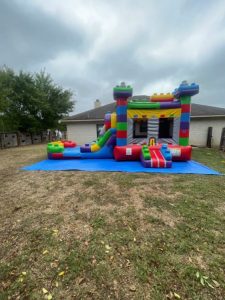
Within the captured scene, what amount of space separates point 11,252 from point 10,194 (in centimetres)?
198

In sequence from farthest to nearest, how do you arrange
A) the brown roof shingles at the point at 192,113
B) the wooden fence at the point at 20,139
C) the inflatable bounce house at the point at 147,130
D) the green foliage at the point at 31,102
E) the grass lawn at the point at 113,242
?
the green foliage at the point at 31,102 < the wooden fence at the point at 20,139 < the brown roof shingles at the point at 192,113 < the inflatable bounce house at the point at 147,130 < the grass lawn at the point at 113,242

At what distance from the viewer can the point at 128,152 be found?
6484 mm

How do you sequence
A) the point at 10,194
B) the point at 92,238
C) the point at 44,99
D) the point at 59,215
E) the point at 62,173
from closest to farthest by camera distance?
the point at 92,238
the point at 59,215
the point at 10,194
the point at 62,173
the point at 44,99

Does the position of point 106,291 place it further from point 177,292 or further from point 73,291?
point 177,292

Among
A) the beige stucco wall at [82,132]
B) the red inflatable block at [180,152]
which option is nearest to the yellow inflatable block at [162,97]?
the red inflatable block at [180,152]

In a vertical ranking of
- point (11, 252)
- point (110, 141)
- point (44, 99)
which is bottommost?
point (11, 252)

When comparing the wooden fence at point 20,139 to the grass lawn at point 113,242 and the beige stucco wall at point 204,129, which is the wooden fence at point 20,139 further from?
the beige stucco wall at point 204,129

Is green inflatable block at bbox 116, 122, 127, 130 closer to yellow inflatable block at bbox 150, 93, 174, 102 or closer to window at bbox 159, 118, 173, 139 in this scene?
window at bbox 159, 118, 173, 139

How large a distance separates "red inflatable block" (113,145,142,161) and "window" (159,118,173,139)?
4.72ft

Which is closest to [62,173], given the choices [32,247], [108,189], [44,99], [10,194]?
[10,194]

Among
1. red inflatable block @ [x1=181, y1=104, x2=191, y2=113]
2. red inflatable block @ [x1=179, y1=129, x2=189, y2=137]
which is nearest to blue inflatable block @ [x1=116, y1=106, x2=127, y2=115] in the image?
red inflatable block @ [x1=181, y1=104, x2=191, y2=113]

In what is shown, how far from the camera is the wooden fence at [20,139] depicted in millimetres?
12812

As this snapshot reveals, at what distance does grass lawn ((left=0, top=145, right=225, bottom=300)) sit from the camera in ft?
4.75

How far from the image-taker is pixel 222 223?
2.35 m
